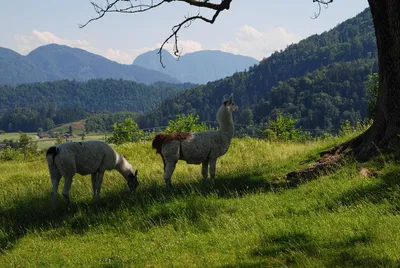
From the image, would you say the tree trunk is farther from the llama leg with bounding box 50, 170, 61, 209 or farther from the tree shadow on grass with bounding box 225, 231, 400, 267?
the llama leg with bounding box 50, 170, 61, 209

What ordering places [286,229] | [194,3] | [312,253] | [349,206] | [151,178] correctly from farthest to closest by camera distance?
[151,178] < [194,3] < [349,206] < [286,229] < [312,253]

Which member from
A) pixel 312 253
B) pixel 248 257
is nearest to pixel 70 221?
pixel 248 257

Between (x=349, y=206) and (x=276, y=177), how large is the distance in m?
3.60

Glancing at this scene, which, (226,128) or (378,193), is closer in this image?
(378,193)

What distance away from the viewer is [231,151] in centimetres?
1819

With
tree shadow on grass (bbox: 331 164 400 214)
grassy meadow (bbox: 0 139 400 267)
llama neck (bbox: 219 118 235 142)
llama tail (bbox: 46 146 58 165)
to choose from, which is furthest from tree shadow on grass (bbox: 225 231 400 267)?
llama tail (bbox: 46 146 58 165)

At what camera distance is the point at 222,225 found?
7.23 meters

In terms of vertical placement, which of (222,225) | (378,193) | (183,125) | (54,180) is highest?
(54,180)

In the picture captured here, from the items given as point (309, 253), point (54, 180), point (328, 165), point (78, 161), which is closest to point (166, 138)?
point (78, 161)

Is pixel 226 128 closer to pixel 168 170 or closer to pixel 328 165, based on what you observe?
pixel 168 170

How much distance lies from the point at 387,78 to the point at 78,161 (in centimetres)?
784

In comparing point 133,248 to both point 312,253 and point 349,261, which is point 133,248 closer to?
point 312,253

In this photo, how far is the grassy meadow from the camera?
5.60 m

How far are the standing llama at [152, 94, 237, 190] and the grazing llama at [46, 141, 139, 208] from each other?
4.61 feet
